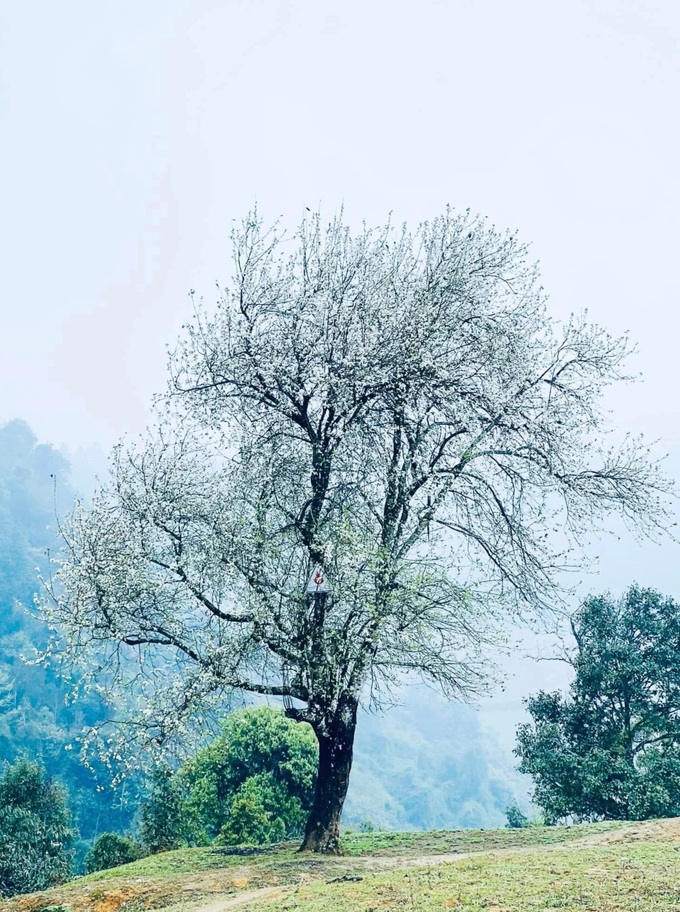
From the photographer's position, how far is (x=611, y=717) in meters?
26.2

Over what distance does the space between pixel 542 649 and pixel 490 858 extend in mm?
14879

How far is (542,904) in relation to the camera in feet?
26.0

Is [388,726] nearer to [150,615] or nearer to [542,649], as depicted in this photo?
[542,649]

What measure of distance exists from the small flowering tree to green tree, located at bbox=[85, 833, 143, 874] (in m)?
16.1

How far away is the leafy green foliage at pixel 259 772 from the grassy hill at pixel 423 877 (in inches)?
708

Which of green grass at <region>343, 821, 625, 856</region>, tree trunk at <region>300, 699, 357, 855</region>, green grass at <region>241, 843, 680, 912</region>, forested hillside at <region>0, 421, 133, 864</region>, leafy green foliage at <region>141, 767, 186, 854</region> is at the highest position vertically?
forested hillside at <region>0, 421, 133, 864</region>

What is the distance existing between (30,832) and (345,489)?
30.7 meters

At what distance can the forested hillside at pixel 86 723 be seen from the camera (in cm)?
8975

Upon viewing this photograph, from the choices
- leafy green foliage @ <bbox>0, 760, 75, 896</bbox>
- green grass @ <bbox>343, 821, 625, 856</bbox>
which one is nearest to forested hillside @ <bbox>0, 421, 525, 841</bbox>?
leafy green foliage @ <bbox>0, 760, 75, 896</bbox>

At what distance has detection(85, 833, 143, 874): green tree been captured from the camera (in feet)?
93.6

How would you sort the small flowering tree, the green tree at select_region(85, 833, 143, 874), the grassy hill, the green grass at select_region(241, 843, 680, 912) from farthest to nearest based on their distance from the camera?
1. the green tree at select_region(85, 833, 143, 874)
2. the small flowering tree
3. the grassy hill
4. the green grass at select_region(241, 843, 680, 912)

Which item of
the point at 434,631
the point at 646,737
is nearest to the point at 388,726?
the point at 646,737

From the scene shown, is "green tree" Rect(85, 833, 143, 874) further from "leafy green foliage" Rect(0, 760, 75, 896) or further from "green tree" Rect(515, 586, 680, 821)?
"green tree" Rect(515, 586, 680, 821)

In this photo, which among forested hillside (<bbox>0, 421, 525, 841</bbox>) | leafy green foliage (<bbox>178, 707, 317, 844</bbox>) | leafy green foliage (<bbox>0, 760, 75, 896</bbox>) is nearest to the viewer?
leafy green foliage (<bbox>0, 760, 75, 896</bbox>)
